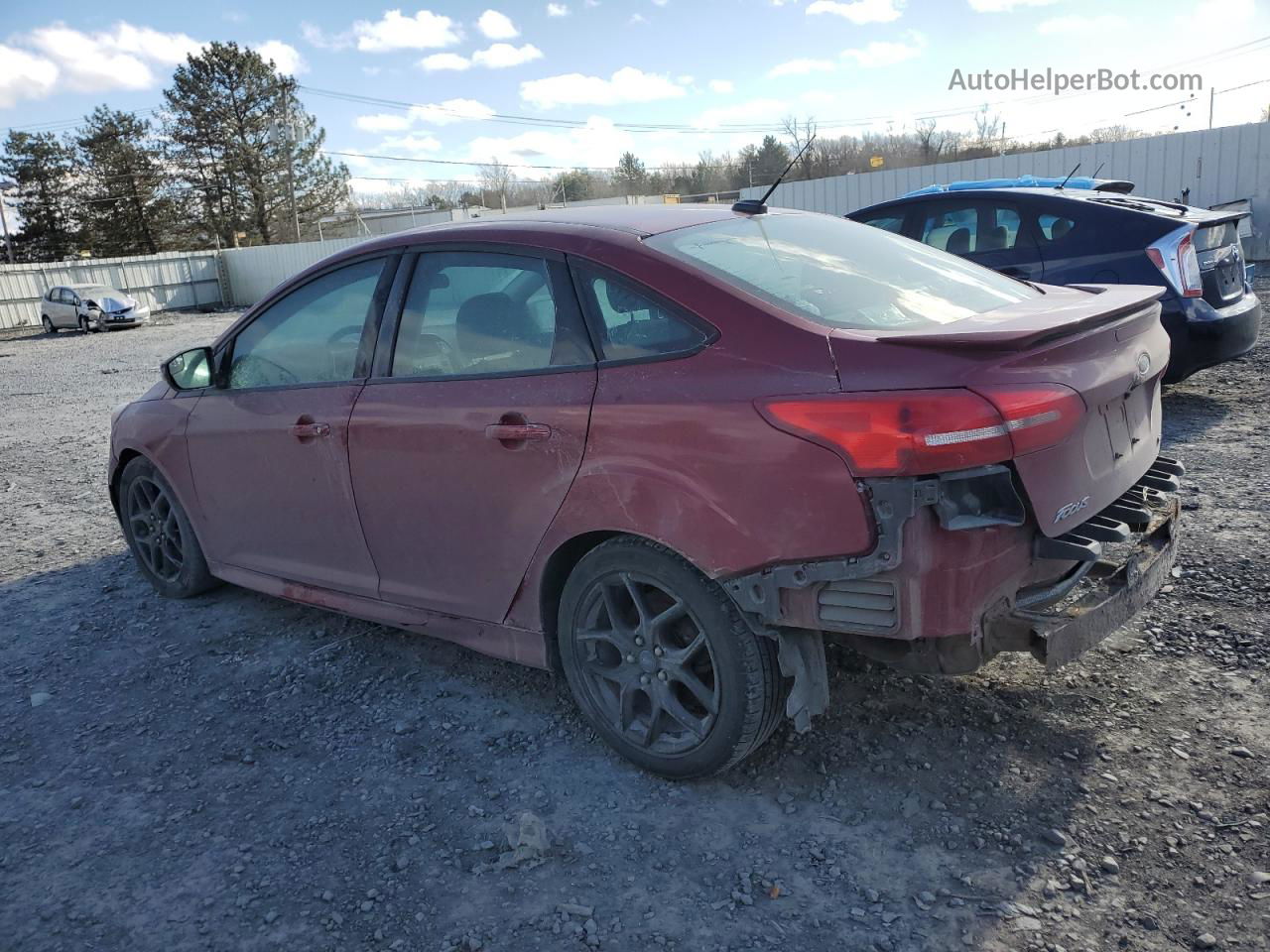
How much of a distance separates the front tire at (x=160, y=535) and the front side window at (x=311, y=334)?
2.97 ft

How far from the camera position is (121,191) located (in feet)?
167

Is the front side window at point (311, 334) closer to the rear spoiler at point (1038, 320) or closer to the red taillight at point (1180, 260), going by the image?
the rear spoiler at point (1038, 320)

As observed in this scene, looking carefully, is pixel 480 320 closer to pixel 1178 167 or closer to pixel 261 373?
pixel 261 373

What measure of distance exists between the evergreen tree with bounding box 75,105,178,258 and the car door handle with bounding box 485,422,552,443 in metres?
55.9

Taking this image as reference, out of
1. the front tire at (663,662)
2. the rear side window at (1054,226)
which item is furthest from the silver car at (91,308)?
the front tire at (663,662)

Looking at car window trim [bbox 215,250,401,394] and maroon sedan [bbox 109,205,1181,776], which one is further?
car window trim [bbox 215,250,401,394]

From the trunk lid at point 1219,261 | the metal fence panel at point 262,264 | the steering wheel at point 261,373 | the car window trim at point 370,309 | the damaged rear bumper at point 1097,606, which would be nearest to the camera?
the damaged rear bumper at point 1097,606

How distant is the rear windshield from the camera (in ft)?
A: 9.02

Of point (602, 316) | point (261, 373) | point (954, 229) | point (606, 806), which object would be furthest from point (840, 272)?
point (954, 229)

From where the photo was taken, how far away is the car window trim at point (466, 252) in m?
2.90

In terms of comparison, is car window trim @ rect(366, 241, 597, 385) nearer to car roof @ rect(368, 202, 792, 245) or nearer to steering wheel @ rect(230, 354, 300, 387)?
car roof @ rect(368, 202, 792, 245)

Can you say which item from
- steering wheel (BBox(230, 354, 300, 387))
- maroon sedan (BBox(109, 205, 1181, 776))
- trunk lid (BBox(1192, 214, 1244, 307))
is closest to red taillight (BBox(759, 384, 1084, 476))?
maroon sedan (BBox(109, 205, 1181, 776))

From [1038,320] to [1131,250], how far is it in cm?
443

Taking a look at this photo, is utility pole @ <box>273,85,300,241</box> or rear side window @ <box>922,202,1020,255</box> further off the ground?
utility pole @ <box>273,85,300,241</box>
